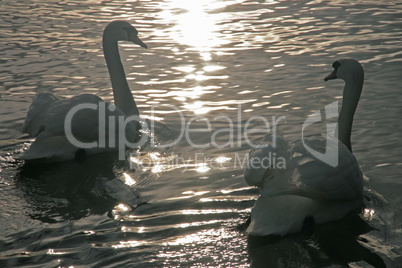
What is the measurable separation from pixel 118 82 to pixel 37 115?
1.72m

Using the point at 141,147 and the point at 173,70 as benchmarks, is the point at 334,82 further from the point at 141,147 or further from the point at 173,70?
the point at 141,147

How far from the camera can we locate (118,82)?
9375 mm

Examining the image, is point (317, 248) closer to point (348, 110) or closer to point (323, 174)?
point (323, 174)

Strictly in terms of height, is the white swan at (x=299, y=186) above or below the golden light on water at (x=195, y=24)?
below

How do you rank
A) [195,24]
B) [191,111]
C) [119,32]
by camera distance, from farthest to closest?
[195,24] → [119,32] → [191,111]

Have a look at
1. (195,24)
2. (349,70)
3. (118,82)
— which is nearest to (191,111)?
(118,82)

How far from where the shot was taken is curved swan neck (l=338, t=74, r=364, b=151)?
22.8 feet

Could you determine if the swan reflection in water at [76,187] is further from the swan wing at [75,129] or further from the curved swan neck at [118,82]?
the curved swan neck at [118,82]

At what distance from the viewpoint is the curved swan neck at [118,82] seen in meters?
9.13

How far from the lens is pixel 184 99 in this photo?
9844 millimetres

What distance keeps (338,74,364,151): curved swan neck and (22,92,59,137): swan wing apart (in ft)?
11.7

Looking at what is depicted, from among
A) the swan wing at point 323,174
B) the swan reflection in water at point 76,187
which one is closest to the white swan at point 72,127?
the swan reflection in water at point 76,187

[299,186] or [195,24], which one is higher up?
[195,24]

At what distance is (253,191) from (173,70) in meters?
5.17
